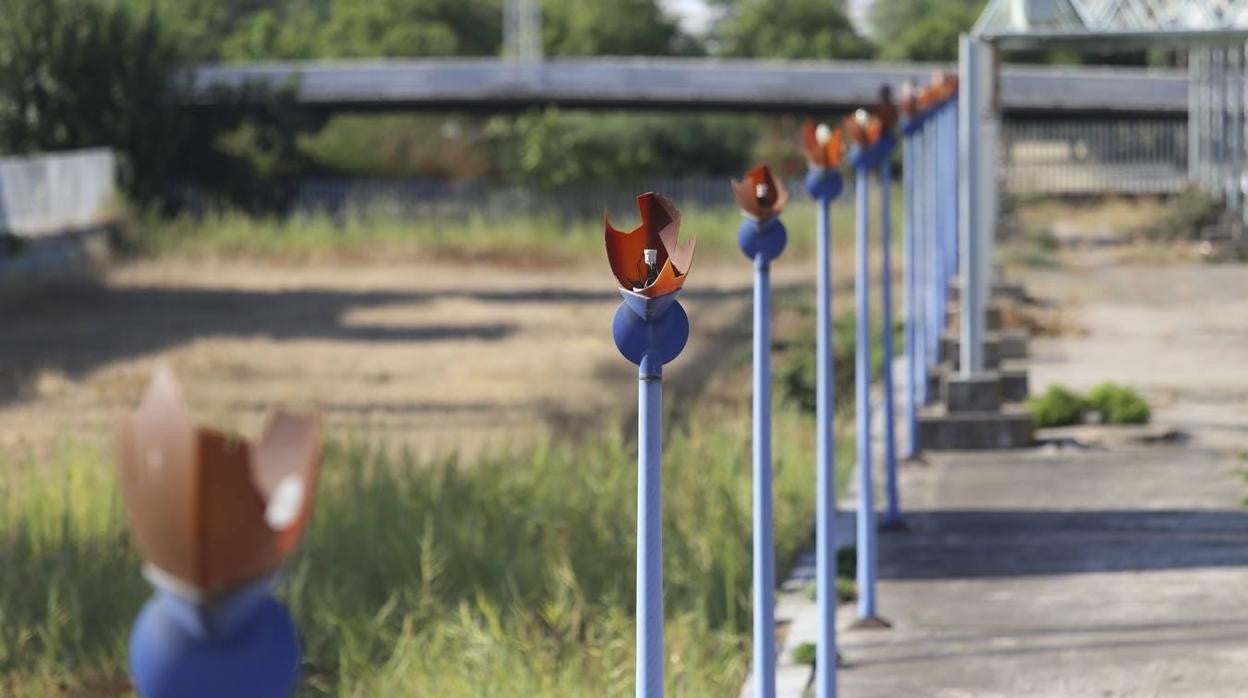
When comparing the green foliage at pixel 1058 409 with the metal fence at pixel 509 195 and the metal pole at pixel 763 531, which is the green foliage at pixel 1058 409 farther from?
the metal fence at pixel 509 195

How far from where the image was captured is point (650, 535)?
15.8ft

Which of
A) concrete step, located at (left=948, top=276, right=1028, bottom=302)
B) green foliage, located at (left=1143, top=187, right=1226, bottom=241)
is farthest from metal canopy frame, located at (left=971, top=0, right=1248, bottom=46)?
green foliage, located at (left=1143, top=187, right=1226, bottom=241)

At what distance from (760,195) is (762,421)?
0.90 meters

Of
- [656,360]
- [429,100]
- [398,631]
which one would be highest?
[429,100]

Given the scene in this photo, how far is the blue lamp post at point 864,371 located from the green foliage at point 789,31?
74263 mm

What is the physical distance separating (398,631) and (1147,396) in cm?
977

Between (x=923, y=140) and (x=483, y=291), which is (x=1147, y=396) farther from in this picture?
(x=483, y=291)

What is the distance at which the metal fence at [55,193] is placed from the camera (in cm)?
3303

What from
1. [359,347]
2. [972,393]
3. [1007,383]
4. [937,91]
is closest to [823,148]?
[972,393]

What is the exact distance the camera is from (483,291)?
103ft

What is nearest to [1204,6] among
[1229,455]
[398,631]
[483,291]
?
[1229,455]

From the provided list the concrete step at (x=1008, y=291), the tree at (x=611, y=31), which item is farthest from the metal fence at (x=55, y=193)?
the tree at (x=611, y=31)

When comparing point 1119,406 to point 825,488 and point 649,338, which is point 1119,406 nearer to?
point 825,488

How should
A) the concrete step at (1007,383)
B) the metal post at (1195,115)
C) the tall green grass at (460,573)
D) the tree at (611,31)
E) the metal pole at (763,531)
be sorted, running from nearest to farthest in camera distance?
the metal pole at (763,531), the tall green grass at (460,573), the concrete step at (1007,383), the metal post at (1195,115), the tree at (611,31)
